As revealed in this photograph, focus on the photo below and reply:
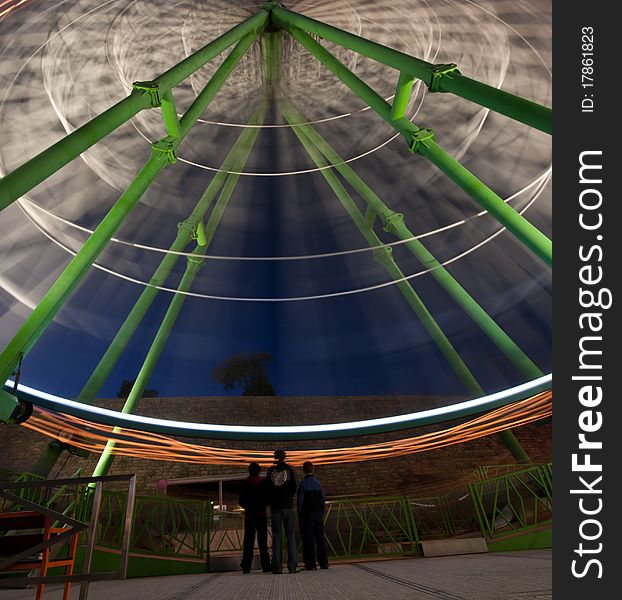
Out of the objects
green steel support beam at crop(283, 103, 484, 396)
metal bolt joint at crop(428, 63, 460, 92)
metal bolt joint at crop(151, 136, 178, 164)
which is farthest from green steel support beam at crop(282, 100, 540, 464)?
metal bolt joint at crop(428, 63, 460, 92)

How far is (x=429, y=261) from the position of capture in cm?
1107

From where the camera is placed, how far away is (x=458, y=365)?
10.7 metres

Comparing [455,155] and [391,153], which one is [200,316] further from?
[455,155]

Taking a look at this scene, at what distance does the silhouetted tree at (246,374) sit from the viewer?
31.5 meters

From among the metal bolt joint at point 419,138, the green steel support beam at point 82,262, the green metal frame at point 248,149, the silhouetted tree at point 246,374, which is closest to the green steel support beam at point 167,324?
the green metal frame at point 248,149

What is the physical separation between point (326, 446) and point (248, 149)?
32.9 ft

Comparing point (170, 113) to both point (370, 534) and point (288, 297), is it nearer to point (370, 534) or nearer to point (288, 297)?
point (370, 534)

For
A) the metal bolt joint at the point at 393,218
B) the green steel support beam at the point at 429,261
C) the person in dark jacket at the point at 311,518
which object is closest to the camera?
the person in dark jacket at the point at 311,518

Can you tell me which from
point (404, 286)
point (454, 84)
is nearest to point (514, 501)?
point (404, 286)

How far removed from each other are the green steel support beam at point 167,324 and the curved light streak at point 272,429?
7.96 feet

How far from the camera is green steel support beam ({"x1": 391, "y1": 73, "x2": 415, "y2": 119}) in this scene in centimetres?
791

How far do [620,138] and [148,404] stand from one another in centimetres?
1965

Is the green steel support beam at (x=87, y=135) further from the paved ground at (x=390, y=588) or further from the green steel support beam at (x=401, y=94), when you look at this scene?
the paved ground at (x=390, y=588)

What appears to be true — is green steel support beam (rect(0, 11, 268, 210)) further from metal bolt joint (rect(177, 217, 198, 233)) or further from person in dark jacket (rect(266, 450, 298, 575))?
person in dark jacket (rect(266, 450, 298, 575))
